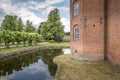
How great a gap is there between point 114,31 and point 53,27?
133 ft

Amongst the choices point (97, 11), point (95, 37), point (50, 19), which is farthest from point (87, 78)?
point (50, 19)

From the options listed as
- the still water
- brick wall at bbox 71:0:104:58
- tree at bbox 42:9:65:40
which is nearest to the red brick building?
brick wall at bbox 71:0:104:58

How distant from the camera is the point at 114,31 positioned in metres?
13.8

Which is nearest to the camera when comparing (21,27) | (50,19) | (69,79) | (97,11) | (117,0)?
(69,79)

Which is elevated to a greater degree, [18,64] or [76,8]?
[76,8]

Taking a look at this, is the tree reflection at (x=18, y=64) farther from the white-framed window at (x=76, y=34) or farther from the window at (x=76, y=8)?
the window at (x=76, y=8)

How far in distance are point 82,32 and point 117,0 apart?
5.15m

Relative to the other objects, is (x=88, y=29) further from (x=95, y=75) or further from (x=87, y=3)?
(x=95, y=75)

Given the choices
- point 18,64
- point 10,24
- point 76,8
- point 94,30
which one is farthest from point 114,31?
point 10,24

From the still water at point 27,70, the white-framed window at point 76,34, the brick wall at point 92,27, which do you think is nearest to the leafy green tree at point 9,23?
the still water at point 27,70

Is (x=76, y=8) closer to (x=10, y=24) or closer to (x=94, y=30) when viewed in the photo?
(x=94, y=30)

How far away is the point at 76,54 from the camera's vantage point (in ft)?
57.8

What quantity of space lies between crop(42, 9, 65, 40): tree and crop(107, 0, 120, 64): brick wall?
124 feet

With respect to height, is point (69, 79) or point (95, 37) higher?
point (95, 37)
